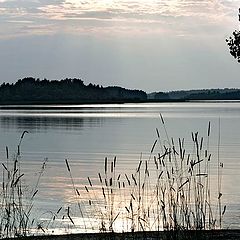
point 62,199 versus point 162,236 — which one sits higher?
point 162,236

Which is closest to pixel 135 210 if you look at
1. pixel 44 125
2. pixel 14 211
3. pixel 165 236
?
pixel 14 211

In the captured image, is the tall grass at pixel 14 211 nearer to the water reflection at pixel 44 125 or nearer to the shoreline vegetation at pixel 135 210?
the shoreline vegetation at pixel 135 210

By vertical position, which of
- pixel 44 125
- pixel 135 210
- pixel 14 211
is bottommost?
pixel 44 125

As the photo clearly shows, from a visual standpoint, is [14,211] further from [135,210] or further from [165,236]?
[135,210]

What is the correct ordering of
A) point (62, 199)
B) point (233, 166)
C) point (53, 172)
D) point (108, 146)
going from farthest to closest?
point (108, 146), point (233, 166), point (53, 172), point (62, 199)

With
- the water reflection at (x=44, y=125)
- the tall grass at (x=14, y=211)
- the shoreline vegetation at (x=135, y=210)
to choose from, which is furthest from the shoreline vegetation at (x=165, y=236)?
the water reflection at (x=44, y=125)

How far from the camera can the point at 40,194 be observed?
18.6 metres

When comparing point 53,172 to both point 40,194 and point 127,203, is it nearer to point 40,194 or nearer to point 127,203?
point 40,194

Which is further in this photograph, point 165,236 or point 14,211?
point 14,211

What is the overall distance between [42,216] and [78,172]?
10642 mm

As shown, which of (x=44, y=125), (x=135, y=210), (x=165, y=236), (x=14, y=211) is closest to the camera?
(x=165, y=236)

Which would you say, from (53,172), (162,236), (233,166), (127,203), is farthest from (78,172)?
(162,236)

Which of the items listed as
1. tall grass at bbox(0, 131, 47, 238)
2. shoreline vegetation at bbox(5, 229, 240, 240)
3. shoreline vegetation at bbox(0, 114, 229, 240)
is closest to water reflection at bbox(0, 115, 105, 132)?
shoreline vegetation at bbox(0, 114, 229, 240)

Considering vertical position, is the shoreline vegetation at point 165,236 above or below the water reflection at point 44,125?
above
